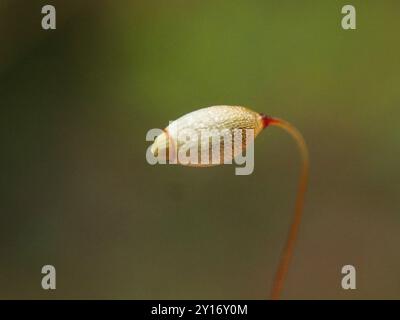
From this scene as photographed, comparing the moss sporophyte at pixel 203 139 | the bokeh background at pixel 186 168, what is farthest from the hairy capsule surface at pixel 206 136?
the bokeh background at pixel 186 168

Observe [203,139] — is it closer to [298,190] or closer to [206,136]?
[206,136]

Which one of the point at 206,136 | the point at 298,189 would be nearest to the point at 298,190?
the point at 298,189

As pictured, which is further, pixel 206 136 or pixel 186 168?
pixel 186 168

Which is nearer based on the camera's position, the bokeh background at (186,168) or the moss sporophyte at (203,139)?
the moss sporophyte at (203,139)

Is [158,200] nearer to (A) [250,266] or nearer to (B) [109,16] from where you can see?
(A) [250,266]

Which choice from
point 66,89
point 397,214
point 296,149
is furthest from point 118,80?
point 397,214

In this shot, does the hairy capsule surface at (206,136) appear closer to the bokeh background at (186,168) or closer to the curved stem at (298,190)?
the curved stem at (298,190)

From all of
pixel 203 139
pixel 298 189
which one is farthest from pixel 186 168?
pixel 203 139

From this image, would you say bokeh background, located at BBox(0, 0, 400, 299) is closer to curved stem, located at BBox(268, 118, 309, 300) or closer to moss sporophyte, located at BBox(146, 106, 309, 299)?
curved stem, located at BBox(268, 118, 309, 300)
